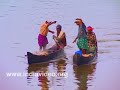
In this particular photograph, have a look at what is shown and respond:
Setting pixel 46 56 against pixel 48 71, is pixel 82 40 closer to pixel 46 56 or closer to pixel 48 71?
pixel 46 56

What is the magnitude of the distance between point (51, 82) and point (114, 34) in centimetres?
465

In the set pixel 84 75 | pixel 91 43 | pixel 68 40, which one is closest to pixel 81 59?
pixel 84 75

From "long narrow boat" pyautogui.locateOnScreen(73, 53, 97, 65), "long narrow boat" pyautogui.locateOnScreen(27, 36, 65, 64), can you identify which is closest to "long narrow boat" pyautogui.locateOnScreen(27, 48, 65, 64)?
"long narrow boat" pyautogui.locateOnScreen(27, 36, 65, 64)

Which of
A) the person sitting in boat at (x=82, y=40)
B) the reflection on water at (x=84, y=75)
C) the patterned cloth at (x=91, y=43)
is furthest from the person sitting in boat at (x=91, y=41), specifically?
the reflection on water at (x=84, y=75)

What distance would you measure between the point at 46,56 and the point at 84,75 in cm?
87

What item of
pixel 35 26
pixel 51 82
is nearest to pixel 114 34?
pixel 35 26

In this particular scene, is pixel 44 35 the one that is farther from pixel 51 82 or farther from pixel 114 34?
pixel 114 34

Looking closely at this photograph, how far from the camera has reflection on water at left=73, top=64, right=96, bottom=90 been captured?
719cm

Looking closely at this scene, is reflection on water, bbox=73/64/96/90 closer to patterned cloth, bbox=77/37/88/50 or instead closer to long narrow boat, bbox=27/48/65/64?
patterned cloth, bbox=77/37/88/50

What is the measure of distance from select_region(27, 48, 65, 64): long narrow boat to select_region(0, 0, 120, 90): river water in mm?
81

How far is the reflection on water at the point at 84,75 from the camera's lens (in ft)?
23.6

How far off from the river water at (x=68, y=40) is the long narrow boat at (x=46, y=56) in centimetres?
8

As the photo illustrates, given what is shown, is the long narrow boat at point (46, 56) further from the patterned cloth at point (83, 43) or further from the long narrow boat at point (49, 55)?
the patterned cloth at point (83, 43)

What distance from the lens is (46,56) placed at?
838 cm
